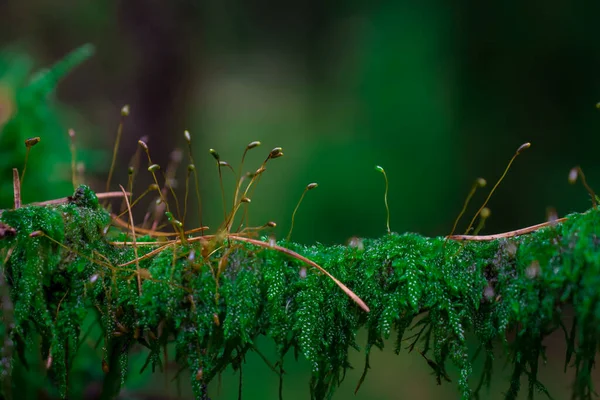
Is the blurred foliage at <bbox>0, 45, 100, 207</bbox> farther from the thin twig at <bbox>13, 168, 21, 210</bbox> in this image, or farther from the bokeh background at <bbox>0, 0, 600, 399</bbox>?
the bokeh background at <bbox>0, 0, 600, 399</bbox>

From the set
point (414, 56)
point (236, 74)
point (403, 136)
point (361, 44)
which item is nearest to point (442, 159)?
point (403, 136)

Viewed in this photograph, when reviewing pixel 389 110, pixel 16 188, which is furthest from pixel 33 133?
pixel 389 110

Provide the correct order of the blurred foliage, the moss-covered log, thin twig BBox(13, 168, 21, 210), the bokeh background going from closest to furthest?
1. the moss-covered log
2. thin twig BBox(13, 168, 21, 210)
3. the blurred foliage
4. the bokeh background

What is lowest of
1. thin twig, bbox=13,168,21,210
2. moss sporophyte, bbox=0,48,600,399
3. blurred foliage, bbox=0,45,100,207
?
moss sporophyte, bbox=0,48,600,399

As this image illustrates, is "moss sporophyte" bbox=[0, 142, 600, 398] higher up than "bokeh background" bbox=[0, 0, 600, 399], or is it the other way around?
"bokeh background" bbox=[0, 0, 600, 399]

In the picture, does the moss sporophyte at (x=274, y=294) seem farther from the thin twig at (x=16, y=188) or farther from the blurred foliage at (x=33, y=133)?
the blurred foliage at (x=33, y=133)

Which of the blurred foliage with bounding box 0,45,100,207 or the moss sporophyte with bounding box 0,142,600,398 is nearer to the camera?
the moss sporophyte with bounding box 0,142,600,398

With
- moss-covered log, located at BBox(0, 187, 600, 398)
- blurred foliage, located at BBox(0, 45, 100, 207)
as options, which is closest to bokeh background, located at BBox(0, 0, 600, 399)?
blurred foliage, located at BBox(0, 45, 100, 207)

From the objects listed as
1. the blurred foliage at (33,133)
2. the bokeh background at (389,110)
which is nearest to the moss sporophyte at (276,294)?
the blurred foliage at (33,133)
